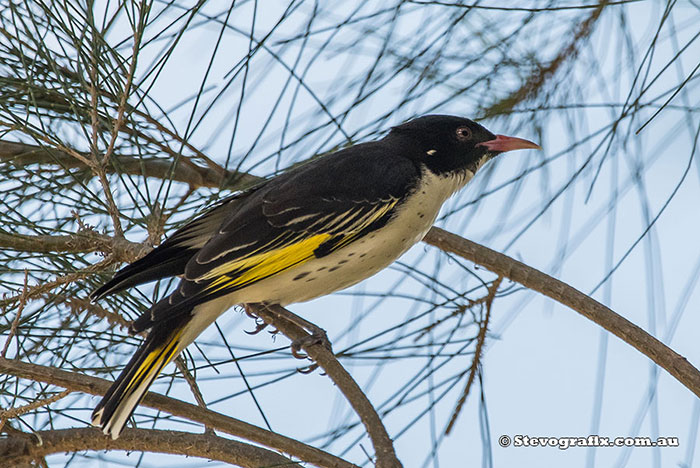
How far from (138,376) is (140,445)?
10.7 inches

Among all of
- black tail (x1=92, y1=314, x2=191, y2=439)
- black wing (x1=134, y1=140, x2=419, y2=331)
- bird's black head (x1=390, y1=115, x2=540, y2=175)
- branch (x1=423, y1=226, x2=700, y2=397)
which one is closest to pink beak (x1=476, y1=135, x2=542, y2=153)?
bird's black head (x1=390, y1=115, x2=540, y2=175)

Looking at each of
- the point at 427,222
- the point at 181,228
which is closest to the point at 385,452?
the point at 427,222

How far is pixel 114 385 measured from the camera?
2568 mm

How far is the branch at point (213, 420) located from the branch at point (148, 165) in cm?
99

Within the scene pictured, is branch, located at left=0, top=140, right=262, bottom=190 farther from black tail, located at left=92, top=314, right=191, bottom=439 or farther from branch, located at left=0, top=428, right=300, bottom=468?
branch, located at left=0, top=428, right=300, bottom=468

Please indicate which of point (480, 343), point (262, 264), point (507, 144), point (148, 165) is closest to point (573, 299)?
point (480, 343)

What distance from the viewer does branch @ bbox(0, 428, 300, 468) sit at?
233 centimetres

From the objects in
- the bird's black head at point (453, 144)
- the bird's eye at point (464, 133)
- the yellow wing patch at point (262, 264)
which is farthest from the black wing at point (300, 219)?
the bird's eye at point (464, 133)

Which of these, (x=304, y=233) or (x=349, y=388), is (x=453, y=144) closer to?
(x=304, y=233)

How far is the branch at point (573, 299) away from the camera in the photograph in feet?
8.23

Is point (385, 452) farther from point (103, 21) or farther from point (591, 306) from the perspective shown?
point (103, 21)

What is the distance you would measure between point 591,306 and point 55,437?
62.2 inches

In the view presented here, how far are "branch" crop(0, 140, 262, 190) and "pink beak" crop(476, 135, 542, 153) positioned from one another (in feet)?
2.88

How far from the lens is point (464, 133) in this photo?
3.47 meters
